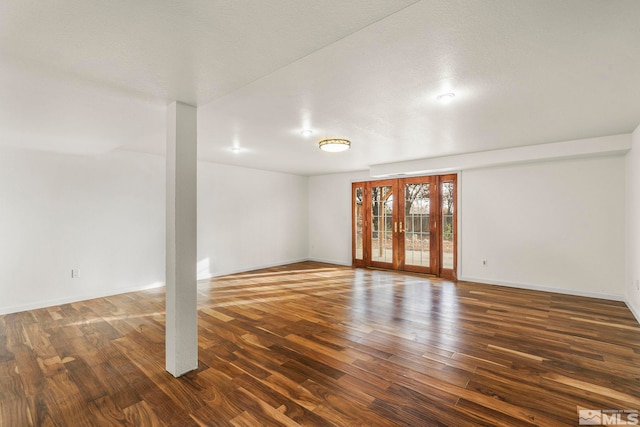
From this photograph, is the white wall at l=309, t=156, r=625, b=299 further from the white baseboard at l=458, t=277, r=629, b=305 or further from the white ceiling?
the white ceiling

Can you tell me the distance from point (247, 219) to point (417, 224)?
393 cm

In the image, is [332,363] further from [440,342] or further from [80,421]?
[80,421]

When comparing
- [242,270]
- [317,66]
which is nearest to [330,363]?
[317,66]

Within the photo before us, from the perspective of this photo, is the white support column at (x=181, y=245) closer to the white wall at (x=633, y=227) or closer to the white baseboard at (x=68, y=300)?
the white baseboard at (x=68, y=300)

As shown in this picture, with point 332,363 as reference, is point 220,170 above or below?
above

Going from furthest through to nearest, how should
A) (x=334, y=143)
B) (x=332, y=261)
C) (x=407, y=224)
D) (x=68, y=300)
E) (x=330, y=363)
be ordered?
(x=332, y=261) < (x=407, y=224) < (x=68, y=300) < (x=334, y=143) < (x=330, y=363)

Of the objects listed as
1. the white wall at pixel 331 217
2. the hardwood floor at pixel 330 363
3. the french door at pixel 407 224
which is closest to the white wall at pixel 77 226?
the hardwood floor at pixel 330 363

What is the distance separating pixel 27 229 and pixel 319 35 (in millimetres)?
5135

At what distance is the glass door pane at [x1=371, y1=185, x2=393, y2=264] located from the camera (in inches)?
273

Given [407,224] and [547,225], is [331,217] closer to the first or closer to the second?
[407,224]

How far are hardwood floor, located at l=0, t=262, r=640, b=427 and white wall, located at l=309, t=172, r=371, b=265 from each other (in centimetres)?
332

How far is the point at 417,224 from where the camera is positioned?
6.46m

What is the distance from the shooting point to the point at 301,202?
8.22 m

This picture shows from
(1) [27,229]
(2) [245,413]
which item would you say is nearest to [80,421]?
(2) [245,413]
